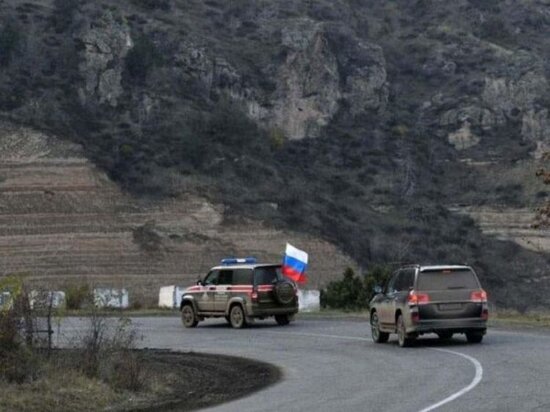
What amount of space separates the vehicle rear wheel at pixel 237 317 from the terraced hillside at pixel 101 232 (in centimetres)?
3431

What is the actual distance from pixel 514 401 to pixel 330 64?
9336cm

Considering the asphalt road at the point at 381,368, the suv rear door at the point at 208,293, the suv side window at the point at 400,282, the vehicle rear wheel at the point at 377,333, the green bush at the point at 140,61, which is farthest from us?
the green bush at the point at 140,61

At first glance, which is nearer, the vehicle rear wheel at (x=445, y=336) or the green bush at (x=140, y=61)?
the vehicle rear wheel at (x=445, y=336)

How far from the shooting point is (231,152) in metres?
92.5

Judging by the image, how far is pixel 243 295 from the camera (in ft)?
112

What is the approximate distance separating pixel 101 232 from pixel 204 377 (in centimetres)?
5425

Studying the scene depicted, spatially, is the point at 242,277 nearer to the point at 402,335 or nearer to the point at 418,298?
the point at 402,335

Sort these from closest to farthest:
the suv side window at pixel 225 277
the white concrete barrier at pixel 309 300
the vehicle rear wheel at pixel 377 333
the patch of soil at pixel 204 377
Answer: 1. the patch of soil at pixel 204 377
2. the vehicle rear wheel at pixel 377 333
3. the suv side window at pixel 225 277
4. the white concrete barrier at pixel 309 300

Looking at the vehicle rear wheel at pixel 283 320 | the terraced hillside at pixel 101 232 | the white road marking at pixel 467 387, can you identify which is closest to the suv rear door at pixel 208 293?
the vehicle rear wheel at pixel 283 320

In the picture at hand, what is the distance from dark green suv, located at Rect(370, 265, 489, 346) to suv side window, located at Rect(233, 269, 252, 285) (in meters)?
9.18

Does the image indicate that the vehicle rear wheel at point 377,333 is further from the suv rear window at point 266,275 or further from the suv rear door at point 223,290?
the suv rear door at point 223,290

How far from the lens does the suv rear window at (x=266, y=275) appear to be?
113 feet

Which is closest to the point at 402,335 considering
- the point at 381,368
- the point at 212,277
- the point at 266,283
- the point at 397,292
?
the point at 397,292

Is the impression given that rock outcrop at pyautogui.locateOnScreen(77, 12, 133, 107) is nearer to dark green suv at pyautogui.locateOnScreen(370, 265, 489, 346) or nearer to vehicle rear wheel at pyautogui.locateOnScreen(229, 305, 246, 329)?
vehicle rear wheel at pyautogui.locateOnScreen(229, 305, 246, 329)
